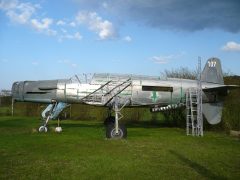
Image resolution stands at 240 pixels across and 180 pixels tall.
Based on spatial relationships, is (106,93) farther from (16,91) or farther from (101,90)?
(16,91)

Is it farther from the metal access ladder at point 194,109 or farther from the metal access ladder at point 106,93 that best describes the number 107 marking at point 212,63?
the metal access ladder at point 106,93

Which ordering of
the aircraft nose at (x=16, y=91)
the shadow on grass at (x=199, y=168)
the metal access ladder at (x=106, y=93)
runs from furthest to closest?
the aircraft nose at (x=16, y=91)
the metal access ladder at (x=106, y=93)
the shadow on grass at (x=199, y=168)

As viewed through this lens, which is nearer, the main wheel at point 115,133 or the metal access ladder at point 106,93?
the main wheel at point 115,133

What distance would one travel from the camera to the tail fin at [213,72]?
1858 cm

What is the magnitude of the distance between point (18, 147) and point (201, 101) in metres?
8.90

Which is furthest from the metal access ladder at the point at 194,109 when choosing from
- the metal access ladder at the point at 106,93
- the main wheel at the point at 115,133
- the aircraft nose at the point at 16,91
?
the aircraft nose at the point at 16,91

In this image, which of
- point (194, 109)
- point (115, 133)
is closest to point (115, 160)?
point (115, 133)

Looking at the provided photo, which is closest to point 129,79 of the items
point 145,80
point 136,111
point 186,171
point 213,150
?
point 145,80

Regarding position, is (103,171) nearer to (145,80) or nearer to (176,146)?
(176,146)

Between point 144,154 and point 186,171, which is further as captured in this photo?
point 144,154

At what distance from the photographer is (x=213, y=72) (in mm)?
18641

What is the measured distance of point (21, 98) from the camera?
16.8 metres

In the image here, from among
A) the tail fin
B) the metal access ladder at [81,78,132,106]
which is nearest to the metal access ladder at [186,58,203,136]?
the tail fin

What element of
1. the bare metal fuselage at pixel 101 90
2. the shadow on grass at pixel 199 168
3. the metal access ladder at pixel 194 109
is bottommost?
the shadow on grass at pixel 199 168
